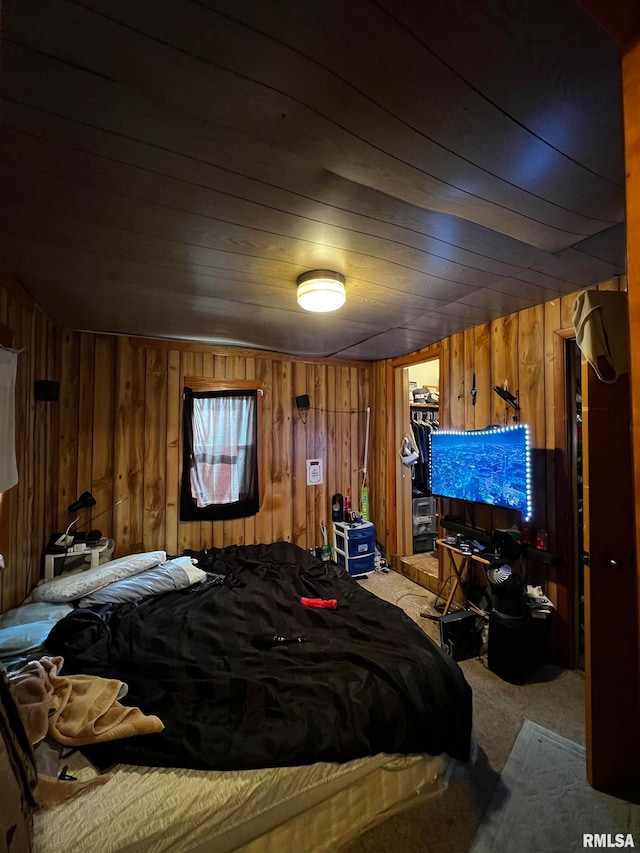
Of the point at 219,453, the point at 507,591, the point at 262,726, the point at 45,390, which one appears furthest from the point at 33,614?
the point at 507,591

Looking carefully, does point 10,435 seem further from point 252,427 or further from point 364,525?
point 364,525

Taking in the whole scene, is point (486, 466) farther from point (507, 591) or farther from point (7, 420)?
point (7, 420)

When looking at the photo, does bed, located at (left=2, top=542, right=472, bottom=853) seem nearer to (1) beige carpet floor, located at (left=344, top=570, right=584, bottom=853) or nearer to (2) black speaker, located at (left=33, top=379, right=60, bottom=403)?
(1) beige carpet floor, located at (left=344, top=570, right=584, bottom=853)

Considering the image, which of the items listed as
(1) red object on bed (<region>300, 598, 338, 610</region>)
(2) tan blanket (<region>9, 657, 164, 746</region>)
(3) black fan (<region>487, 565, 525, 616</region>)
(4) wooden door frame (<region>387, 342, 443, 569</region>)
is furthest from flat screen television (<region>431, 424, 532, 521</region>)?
(2) tan blanket (<region>9, 657, 164, 746</region>)

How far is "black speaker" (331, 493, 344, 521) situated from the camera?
382 centimetres

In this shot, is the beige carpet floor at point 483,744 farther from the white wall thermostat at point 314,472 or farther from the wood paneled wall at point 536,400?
the white wall thermostat at point 314,472

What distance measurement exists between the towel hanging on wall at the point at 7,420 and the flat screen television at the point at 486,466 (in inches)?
111

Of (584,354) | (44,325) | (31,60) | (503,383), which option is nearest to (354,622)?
(584,354)

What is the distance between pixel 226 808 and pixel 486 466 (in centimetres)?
221

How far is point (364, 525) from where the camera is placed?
3.63m

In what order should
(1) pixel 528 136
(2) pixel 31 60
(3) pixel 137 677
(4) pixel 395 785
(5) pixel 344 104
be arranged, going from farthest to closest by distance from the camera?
1. (3) pixel 137 677
2. (4) pixel 395 785
3. (1) pixel 528 136
4. (5) pixel 344 104
5. (2) pixel 31 60

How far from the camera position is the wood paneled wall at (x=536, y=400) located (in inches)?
85.5

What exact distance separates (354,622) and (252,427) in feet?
7.04

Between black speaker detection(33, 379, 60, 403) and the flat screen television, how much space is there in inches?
115
